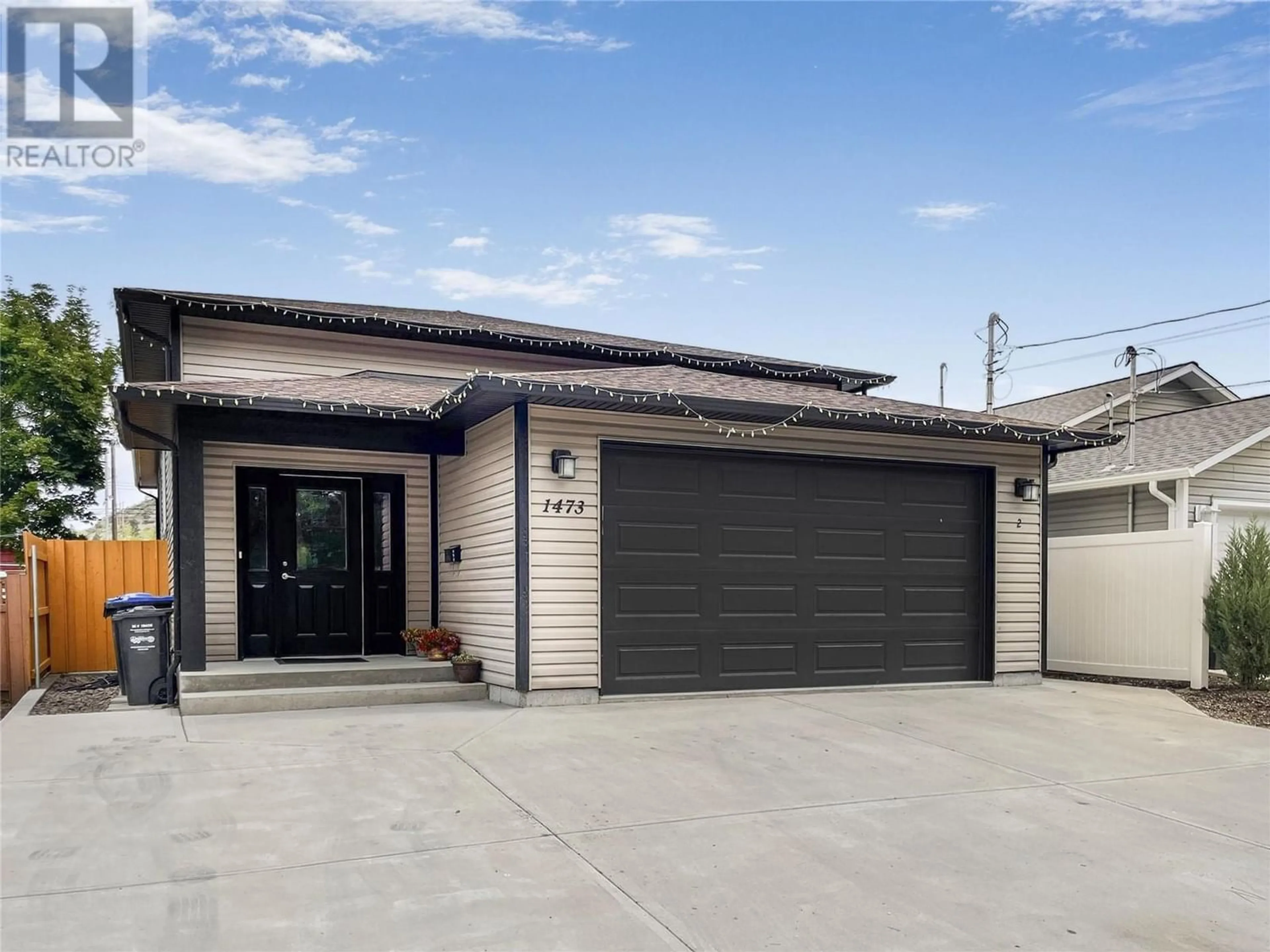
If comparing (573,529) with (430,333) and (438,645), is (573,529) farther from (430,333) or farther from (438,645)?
(430,333)

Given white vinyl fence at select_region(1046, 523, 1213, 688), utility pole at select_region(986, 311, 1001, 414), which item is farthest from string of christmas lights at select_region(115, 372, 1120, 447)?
utility pole at select_region(986, 311, 1001, 414)

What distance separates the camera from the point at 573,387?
6914mm

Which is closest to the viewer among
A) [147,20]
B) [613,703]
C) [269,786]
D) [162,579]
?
[269,786]

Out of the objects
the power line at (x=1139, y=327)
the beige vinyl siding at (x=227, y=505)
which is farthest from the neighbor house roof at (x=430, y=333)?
the power line at (x=1139, y=327)

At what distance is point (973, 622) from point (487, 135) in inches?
392

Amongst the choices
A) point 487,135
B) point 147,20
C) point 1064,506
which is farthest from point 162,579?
point 1064,506

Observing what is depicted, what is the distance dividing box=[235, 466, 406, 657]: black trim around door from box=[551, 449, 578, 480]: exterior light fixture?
2.52 meters

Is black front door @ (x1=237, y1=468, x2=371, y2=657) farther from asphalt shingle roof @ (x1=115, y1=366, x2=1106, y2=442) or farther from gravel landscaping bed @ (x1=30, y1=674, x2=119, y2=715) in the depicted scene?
gravel landscaping bed @ (x1=30, y1=674, x2=119, y2=715)

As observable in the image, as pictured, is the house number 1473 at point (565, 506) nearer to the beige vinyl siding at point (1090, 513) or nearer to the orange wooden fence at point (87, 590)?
the orange wooden fence at point (87, 590)

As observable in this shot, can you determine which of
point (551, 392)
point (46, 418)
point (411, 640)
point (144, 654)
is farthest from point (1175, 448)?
point (46, 418)

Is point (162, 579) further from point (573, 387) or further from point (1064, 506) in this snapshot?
point (1064, 506)

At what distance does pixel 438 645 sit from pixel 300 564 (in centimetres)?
176

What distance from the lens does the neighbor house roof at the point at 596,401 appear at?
22.7 feet

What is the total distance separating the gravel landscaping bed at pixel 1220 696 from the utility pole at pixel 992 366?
30.0ft
